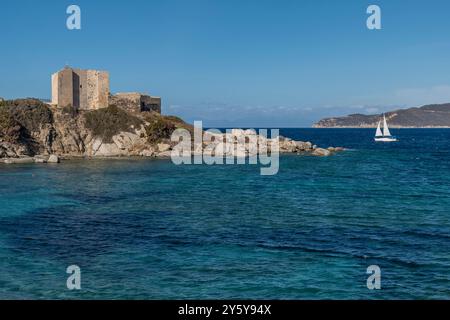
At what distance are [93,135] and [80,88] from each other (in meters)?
11.7

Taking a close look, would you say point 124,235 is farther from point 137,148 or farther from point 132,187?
point 137,148

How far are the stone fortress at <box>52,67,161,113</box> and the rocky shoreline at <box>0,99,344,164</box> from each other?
11.7ft

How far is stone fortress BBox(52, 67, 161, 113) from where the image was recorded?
9238 centimetres

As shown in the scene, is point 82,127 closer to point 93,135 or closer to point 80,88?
point 93,135

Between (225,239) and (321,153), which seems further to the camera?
(321,153)

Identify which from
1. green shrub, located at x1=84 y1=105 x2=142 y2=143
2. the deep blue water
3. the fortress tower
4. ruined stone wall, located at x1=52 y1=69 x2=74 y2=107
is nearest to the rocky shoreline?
green shrub, located at x1=84 y1=105 x2=142 y2=143

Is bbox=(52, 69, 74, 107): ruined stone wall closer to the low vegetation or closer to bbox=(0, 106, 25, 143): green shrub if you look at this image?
the low vegetation

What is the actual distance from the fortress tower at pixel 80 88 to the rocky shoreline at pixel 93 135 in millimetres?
3460

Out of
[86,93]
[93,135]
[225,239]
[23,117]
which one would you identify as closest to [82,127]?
[93,135]

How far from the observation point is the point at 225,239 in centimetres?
2433

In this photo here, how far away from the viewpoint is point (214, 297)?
54.1 ft

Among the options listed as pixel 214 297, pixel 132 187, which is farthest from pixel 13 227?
pixel 132 187

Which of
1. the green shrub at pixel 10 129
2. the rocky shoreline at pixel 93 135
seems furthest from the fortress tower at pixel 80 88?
the green shrub at pixel 10 129
